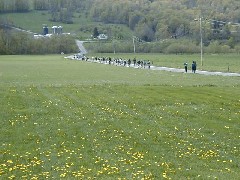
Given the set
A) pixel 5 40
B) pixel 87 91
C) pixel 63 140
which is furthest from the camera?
pixel 5 40

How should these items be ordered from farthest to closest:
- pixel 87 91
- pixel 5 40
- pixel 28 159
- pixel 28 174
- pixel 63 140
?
pixel 5 40
pixel 87 91
pixel 63 140
pixel 28 159
pixel 28 174

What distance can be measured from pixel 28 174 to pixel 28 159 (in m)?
1.66

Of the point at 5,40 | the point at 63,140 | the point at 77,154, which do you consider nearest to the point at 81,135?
the point at 63,140

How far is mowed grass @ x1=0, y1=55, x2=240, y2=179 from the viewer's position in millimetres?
14258

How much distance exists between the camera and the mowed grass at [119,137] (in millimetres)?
14258

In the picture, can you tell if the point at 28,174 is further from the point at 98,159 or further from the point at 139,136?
the point at 139,136

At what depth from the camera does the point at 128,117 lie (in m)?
23.7

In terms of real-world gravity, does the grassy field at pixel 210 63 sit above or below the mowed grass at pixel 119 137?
below

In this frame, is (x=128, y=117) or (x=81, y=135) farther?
(x=128, y=117)

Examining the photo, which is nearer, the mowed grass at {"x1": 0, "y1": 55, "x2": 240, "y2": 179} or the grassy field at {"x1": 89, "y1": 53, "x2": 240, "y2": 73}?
the mowed grass at {"x1": 0, "y1": 55, "x2": 240, "y2": 179}

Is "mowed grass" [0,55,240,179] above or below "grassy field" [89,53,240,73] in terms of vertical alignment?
above

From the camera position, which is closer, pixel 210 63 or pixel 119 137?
pixel 119 137

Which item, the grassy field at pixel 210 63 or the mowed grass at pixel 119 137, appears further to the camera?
the grassy field at pixel 210 63

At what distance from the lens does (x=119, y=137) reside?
18906mm
